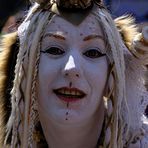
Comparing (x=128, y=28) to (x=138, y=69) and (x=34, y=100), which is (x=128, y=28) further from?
(x=34, y=100)

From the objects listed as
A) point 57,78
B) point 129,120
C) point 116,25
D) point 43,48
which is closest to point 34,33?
point 43,48

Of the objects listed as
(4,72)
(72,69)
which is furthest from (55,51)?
(4,72)

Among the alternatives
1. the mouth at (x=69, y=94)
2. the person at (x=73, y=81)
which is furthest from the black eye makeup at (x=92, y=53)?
the mouth at (x=69, y=94)

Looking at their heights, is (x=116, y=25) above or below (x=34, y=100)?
above

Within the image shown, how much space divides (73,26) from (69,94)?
203 millimetres

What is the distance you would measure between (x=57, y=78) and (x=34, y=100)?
0.37 ft

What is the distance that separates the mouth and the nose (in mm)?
46

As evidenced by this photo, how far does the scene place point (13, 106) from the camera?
4.98ft

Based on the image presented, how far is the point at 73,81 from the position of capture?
1.43m

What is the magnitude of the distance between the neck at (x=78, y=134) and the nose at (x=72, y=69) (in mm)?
153

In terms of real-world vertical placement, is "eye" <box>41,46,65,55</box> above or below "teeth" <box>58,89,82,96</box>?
above

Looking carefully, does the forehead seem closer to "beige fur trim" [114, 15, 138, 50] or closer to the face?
the face

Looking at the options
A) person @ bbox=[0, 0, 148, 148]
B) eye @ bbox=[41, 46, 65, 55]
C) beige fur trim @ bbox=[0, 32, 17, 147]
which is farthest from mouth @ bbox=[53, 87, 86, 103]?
beige fur trim @ bbox=[0, 32, 17, 147]

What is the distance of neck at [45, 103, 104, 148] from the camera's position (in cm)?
149
